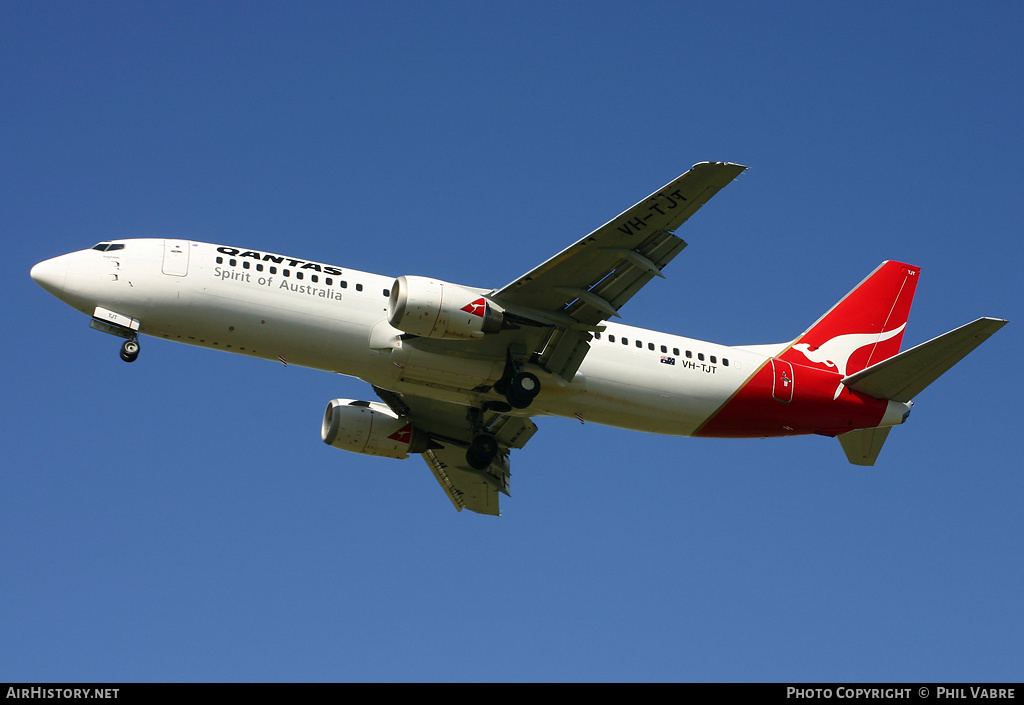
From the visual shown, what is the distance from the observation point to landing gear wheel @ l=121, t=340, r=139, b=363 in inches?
1096

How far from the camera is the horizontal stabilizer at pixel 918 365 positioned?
96.0 ft

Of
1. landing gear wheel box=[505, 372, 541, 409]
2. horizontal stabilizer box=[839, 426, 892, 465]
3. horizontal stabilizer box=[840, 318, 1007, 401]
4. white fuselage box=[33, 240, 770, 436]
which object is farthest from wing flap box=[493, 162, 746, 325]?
horizontal stabilizer box=[839, 426, 892, 465]

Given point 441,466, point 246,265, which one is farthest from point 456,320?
point 441,466

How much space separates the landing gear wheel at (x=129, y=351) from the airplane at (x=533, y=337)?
59 millimetres

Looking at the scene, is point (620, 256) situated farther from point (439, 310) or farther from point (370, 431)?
point (370, 431)

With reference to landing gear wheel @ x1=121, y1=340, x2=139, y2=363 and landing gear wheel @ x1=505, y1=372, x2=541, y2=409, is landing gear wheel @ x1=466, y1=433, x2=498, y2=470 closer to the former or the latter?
landing gear wheel @ x1=505, y1=372, x2=541, y2=409

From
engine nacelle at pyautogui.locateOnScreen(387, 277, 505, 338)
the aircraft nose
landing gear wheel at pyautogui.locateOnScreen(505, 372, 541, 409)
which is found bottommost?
landing gear wheel at pyautogui.locateOnScreen(505, 372, 541, 409)

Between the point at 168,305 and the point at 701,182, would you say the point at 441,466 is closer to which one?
the point at 168,305

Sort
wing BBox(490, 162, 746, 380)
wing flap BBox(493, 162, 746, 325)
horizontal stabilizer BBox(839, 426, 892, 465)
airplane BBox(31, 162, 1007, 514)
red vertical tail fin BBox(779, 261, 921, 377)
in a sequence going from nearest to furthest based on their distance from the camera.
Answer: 1. wing flap BBox(493, 162, 746, 325)
2. wing BBox(490, 162, 746, 380)
3. airplane BBox(31, 162, 1007, 514)
4. horizontal stabilizer BBox(839, 426, 892, 465)
5. red vertical tail fin BBox(779, 261, 921, 377)

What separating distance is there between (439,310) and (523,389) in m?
3.45

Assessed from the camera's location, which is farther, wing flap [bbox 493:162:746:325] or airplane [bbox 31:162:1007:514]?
airplane [bbox 31:162:1007:514]

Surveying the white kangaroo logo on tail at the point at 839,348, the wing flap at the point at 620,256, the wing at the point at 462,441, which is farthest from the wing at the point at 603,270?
the white kangaroo logo on tail at the point at 839,348

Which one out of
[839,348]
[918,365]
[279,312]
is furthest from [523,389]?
[918,365]

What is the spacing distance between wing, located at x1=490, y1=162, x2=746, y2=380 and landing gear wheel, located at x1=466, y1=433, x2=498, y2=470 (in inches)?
194
